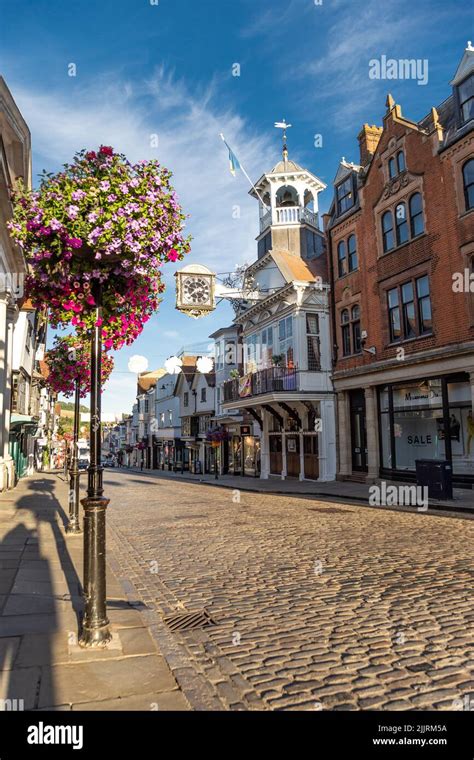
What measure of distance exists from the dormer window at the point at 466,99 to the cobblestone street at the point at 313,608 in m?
13.2

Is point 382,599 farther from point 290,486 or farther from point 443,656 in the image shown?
point 290,486

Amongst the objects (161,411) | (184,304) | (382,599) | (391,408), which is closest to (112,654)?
(382,599)

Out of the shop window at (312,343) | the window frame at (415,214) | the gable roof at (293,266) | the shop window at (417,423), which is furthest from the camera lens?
the gable roof at (293,266)

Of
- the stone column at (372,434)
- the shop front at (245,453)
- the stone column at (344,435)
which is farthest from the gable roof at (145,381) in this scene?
the stone column at (372,434)

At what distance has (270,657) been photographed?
433cm

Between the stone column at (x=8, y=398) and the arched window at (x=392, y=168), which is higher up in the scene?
the arched window at (x=392, y=168)

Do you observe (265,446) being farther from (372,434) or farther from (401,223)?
(401,223)

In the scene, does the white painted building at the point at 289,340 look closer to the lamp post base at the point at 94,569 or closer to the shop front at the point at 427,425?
the shop front at the point at 427,425

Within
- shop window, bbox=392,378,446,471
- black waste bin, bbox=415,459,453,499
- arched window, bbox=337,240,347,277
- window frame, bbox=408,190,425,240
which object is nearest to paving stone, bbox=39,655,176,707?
black waste bin, bbox=415,459,453,499

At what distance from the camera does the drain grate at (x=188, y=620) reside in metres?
5.17

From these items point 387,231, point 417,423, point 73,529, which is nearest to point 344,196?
point 387,231

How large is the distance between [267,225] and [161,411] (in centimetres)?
3503

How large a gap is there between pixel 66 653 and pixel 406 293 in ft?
59.9

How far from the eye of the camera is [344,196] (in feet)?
80.0
